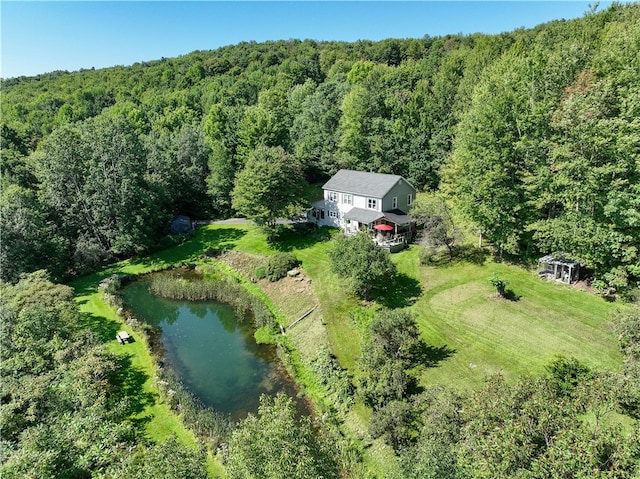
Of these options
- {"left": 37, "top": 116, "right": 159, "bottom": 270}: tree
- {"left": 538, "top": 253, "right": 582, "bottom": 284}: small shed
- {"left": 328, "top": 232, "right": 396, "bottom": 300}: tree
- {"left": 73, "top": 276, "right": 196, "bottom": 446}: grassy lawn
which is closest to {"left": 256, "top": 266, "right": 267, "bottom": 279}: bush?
{"left": 328, "top": 232, "right": 396, "bottom": 300}: tree

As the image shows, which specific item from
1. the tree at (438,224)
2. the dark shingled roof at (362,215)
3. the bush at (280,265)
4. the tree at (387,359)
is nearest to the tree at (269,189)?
the dark shingled roof at (362,215)

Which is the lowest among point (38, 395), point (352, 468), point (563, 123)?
point (352, 468)

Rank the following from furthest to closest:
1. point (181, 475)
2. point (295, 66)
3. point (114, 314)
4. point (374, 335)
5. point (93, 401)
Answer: point (295, 66), point (114, 314), point (374, 335), point (93, 401), point (181, 475)

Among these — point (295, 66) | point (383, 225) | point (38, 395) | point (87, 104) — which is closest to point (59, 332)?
point (38, 395)

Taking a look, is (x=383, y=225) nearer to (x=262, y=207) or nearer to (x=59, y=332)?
(x=262, y=207)

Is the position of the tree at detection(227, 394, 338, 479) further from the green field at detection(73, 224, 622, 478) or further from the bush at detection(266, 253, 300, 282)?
the bush at detection(266, 253, 300, 282)

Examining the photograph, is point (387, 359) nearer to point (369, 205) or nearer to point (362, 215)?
point (362, 215)

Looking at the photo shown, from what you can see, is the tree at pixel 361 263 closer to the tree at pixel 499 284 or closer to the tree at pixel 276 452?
the tree at pixel 499 284

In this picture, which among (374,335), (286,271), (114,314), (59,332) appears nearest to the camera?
(374,335)

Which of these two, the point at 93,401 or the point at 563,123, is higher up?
the point at 563,123
